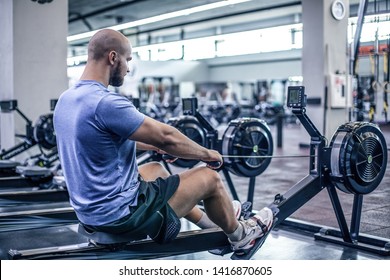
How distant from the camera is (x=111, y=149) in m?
2.20

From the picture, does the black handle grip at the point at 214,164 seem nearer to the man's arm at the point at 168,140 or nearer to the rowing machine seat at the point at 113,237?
the man's arm at the point at 168,140

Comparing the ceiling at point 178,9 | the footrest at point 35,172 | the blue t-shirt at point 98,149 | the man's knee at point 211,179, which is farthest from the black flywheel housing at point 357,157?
the ceiling at point 178,9

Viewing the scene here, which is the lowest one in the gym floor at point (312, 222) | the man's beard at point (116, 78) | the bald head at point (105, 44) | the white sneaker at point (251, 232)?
the gym floor at point (312, 222)

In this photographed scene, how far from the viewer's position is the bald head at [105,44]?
2.22m

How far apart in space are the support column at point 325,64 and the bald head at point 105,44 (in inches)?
234

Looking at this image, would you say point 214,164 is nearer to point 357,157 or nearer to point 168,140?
point 168,140

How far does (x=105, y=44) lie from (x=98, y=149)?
431mm

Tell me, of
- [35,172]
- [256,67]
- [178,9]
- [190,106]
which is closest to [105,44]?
[190,106]

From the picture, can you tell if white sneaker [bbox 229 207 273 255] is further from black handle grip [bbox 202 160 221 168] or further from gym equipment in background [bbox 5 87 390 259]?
black handle grip [bbox 202 160 221 168]

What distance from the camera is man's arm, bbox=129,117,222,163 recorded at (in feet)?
7.06

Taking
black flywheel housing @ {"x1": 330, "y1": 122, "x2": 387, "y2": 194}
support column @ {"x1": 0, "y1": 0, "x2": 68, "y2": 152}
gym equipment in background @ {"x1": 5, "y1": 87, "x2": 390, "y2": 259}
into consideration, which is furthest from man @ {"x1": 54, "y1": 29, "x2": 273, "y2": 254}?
support column @ {"x1": 0, "y1": 0, "x2": 68, "y2": 152}

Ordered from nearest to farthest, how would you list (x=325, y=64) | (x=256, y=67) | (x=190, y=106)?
1. (x=190, y=106)
2. (x=325, y=64)
3. (x=256, y=67)

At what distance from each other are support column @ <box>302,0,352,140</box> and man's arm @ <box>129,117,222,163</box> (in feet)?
18.9
